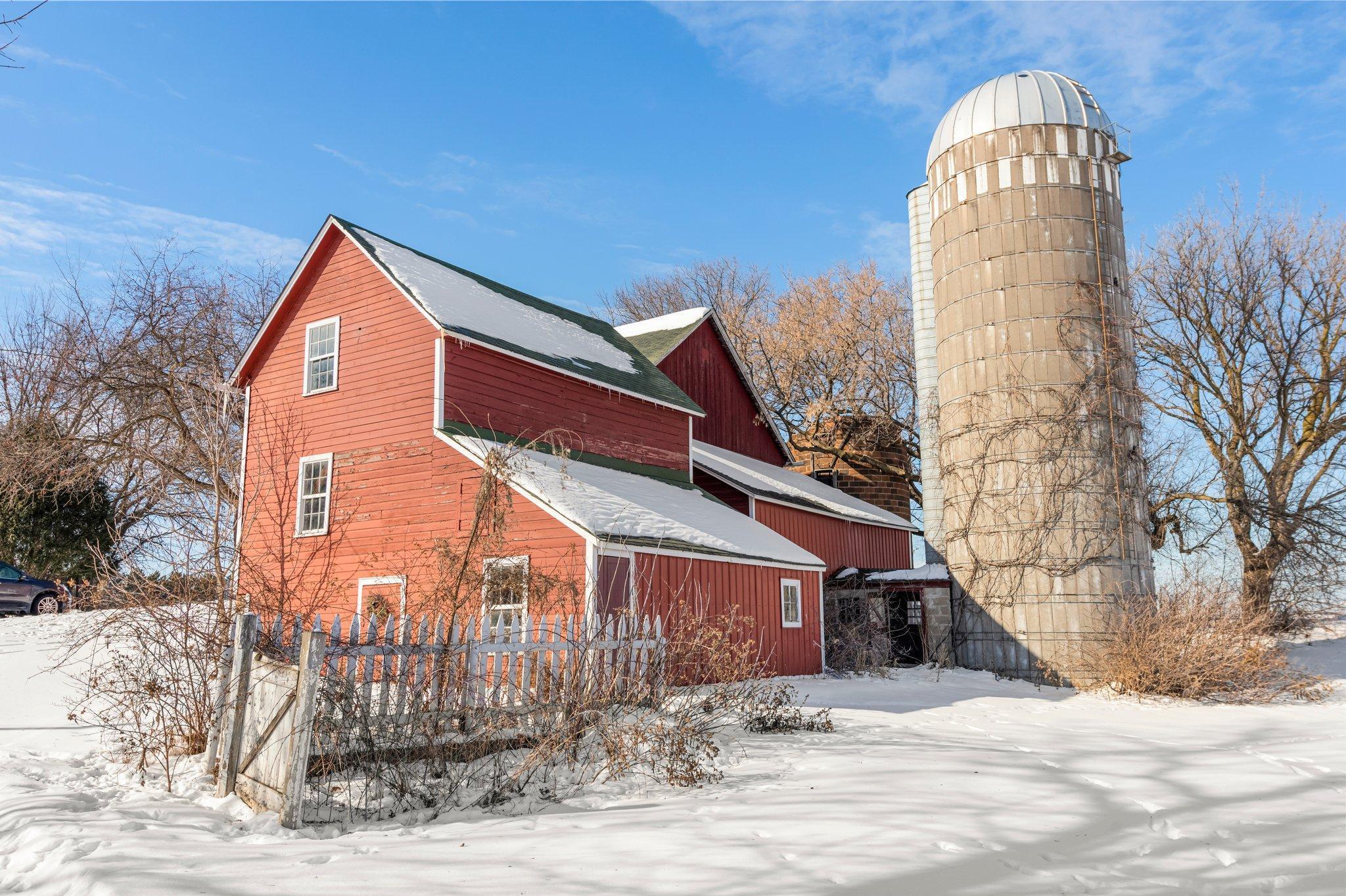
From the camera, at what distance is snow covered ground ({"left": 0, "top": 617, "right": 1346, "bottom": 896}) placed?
4883 mm

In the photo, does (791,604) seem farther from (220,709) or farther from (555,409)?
(220,709)

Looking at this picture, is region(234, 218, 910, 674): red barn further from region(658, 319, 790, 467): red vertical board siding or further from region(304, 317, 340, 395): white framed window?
region(658, 319, 790, 467): red vertical board siding

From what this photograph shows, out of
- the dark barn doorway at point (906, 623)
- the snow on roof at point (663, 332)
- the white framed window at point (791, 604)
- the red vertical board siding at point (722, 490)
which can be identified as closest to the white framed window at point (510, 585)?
the white framed window at point (791, 604)

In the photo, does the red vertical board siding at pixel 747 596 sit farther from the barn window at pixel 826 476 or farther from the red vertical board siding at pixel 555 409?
the barn window at pixel 826 476

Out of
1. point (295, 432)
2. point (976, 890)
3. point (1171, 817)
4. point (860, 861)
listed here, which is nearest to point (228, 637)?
point (860, 861)

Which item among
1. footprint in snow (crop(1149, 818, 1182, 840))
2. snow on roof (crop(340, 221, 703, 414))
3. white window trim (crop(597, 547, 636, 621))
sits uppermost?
snow on roof (crop(340, 221, 703, 414))

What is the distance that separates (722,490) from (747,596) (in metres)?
6.40

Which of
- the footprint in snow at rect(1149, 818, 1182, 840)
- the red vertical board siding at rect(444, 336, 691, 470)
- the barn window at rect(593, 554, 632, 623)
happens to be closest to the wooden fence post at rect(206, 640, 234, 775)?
the barn window at rect(593, 554, 632, 623)

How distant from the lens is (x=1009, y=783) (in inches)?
283

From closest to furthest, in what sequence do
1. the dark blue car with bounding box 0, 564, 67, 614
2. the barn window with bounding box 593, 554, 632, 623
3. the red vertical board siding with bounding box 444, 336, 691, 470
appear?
the barn window with bounding box 593, 554, 632, 623
the red vertical board siding with bounding box 444, 336, 691, 470
the dark blue car with bounding box 0, 564, 67, 614

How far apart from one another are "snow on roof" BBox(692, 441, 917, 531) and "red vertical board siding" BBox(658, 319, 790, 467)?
0.54 metres

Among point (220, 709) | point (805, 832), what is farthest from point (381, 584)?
point (805, 832)

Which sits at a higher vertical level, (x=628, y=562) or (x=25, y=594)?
(x=628, y=562)

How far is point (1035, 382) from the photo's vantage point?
1814cm
